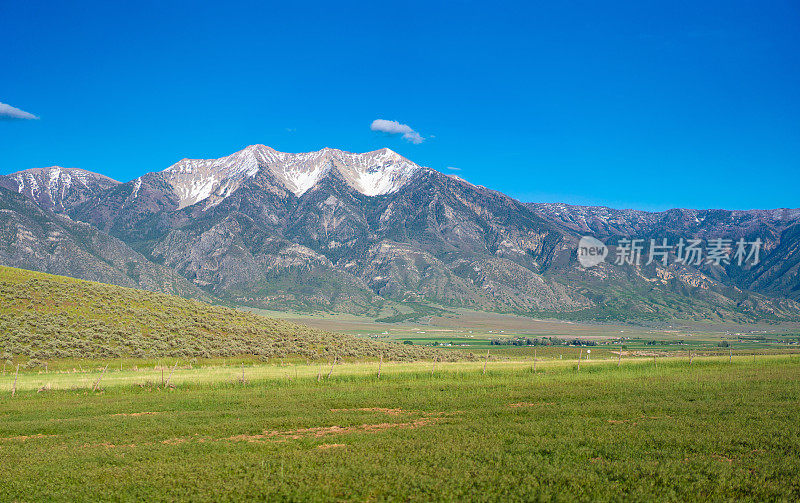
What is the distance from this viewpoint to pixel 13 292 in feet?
230

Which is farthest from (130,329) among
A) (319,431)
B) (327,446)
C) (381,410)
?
(327,446)

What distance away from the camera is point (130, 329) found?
67625mm

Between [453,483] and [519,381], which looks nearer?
[453,483]

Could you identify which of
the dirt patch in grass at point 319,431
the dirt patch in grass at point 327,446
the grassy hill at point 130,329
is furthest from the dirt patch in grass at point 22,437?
the grassy hill at point 130,329

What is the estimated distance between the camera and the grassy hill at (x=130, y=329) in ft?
197

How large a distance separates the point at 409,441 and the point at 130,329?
56.3 m

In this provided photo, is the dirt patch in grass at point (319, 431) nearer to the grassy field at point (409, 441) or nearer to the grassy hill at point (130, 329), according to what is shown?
the grassy field at point (409, 441)

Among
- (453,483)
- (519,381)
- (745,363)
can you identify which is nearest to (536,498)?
(453,483)

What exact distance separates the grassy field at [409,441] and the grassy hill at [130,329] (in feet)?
64.8

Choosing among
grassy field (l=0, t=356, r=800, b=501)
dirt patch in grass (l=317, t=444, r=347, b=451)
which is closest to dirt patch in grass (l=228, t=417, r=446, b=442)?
grassy field (l=0, t=356, r=800, b=501)

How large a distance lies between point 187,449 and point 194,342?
1959 inches

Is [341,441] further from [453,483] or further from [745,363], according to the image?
[745,363]

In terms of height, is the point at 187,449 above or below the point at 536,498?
below

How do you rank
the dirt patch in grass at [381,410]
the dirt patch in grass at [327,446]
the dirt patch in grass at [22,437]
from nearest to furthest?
the dirt patch in grass at [327,446], the dirt patch in grass at [22,437], the dirt patch in grass at [381,410]
